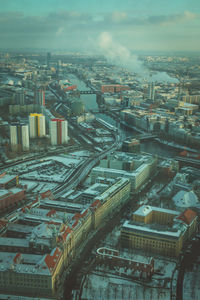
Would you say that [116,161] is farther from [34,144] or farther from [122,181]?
[34,144]

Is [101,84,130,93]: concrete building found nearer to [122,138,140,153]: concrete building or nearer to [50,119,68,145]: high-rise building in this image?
[50,119,68,145]: high-rise building

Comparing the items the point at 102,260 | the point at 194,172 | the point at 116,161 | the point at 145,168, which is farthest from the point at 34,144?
the point at 102,260

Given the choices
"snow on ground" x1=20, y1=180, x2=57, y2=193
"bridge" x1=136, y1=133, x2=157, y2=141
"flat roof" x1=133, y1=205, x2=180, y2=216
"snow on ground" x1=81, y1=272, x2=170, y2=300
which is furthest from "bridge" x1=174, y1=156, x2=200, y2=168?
"snow on ground" x1=81, y1=272, x2=170, y2=300

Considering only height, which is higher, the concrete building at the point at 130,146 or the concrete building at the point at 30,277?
the concrete building at the point at 130,146

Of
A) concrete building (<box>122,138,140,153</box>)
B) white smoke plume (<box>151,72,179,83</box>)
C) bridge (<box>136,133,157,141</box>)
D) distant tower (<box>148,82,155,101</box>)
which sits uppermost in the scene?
white smoke plume (<box>151,72,179,83</box>)

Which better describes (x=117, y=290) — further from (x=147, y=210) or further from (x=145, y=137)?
(x=145, y=137)

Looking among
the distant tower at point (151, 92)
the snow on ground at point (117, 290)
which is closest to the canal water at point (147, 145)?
the distant tower at point (151, 92)

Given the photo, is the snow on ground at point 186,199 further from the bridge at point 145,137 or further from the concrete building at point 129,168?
the bridge at point 145,137
